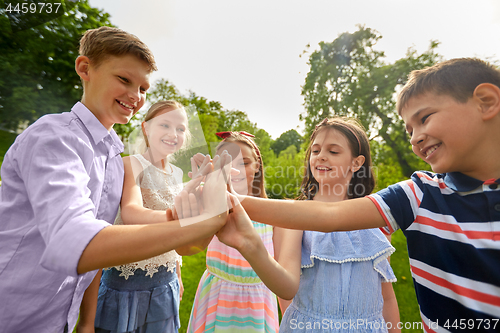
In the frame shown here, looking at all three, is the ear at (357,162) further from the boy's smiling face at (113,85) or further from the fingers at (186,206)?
the boy's smiling face at (113,85)

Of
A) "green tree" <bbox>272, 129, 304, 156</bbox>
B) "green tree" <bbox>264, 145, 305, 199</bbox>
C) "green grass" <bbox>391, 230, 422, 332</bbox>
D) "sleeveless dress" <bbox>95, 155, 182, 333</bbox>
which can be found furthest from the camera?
"green tree" <bbox>272, 129, 304, 156</bbox>

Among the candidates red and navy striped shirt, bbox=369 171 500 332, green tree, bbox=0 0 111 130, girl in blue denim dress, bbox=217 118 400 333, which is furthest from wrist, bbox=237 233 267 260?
green tree, bbox=0 0 111 130

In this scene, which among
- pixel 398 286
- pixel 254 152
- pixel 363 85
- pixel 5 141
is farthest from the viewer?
pixel 363 85

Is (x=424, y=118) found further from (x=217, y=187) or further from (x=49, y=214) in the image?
(x=49, y=214)

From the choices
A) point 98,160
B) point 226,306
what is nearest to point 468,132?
point 98,160

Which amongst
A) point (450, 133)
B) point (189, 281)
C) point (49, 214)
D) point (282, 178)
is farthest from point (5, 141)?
point (282, 178)

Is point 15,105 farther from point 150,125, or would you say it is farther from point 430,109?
point 430,109

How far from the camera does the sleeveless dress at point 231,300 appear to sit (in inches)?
87.7

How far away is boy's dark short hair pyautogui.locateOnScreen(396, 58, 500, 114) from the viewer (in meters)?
1.36

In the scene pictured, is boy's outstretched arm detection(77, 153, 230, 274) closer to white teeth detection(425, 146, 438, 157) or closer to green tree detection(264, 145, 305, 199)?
white teeth detection(425, 146, 438, 157)

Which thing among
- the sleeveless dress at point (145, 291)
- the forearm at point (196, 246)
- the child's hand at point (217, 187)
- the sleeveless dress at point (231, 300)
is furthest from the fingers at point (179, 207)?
the sleeveless dress at point (231, 300)

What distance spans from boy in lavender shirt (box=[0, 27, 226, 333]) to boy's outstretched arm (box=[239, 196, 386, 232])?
0.44 m

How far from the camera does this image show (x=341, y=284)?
5.88ft

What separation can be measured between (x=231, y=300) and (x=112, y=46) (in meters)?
2.20
